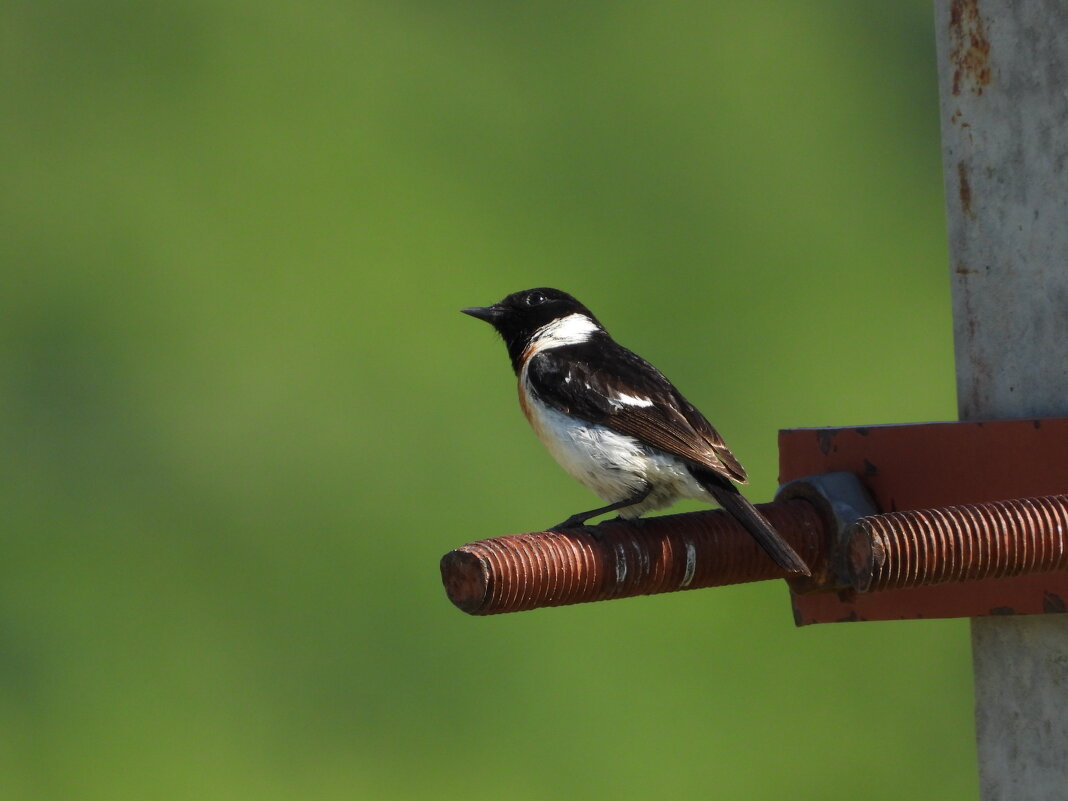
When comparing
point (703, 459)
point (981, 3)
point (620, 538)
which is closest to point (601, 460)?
point (703, 459)

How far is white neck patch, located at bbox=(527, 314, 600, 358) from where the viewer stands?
13.0ft

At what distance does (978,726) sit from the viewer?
2.37m

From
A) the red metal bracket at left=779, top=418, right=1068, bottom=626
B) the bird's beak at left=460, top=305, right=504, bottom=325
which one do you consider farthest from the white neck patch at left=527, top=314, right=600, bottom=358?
the red metal bracket at left=779, top=418, right=1068, bottom=626

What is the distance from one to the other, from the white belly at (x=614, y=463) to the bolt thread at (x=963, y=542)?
1138 millimetres

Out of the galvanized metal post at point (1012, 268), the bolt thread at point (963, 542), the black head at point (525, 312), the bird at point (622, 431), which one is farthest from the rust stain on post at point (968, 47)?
the black head at point (525, 312)

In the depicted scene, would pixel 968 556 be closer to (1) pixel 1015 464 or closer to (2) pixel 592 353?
(1) pixel 1015 464

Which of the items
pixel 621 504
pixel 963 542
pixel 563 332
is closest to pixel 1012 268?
pixel 963 542

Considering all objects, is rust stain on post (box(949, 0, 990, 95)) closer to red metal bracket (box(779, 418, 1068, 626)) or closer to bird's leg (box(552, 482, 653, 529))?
red metal bracket (box(779, 418, 1068, 626))

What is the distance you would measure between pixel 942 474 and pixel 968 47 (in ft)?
2.56

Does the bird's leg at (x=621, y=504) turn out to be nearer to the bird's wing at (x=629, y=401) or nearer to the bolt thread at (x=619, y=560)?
the bird's wing at (x=629, y=401)

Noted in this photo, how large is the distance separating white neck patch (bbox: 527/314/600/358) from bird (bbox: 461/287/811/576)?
0.78ft

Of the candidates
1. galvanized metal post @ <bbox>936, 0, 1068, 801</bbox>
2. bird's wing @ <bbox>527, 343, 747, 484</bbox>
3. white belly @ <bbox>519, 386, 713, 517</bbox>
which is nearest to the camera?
galvanized metal post @ <bbox>936, 0, 1068, 801</bbox>

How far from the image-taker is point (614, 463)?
3.30 meters

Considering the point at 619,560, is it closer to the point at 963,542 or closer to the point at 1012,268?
the point at 963,542
